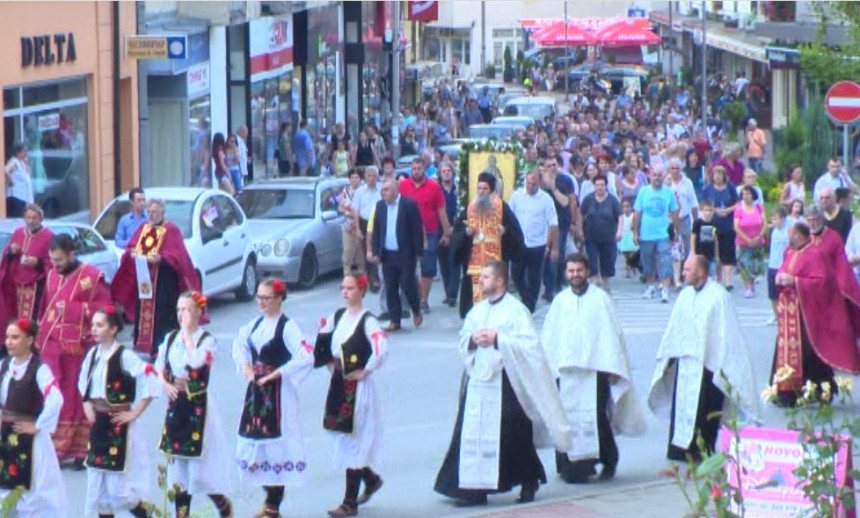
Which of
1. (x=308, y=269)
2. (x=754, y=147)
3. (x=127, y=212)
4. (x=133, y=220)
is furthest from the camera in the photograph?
(x=754, y=147)

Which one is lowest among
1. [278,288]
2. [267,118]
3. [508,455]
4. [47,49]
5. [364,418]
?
[508,455]

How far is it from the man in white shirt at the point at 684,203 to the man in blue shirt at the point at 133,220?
6.83 m

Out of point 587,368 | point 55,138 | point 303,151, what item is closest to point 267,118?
point 303,151

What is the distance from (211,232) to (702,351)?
32.3 feet

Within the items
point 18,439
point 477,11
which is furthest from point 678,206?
point 477,11

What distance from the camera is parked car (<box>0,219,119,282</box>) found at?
58.4 feet

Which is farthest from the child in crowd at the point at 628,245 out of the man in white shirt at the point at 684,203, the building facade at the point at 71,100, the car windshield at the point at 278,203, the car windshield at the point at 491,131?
the car windshield at the point at 491,131

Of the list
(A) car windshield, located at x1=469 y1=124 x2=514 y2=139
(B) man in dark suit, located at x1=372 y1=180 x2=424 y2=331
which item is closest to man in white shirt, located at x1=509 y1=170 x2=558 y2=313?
(B) man in dark suit, located at x1=372 y1=180 x2=424 y2=331

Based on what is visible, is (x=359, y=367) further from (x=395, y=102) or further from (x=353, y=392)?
(x=395, y=102)

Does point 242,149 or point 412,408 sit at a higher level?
point 242,149

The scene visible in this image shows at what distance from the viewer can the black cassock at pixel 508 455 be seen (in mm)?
11078

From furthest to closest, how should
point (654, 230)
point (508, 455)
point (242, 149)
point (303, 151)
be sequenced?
1. point (303, 151)
2. point (242, 149)
3. point (654, 230)
4. point (508, 455)

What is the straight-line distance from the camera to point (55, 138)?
84.5ft

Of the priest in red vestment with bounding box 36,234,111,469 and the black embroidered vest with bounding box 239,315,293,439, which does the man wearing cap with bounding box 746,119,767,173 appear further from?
the black embroidered vest with bounding box 239,315,293,439
